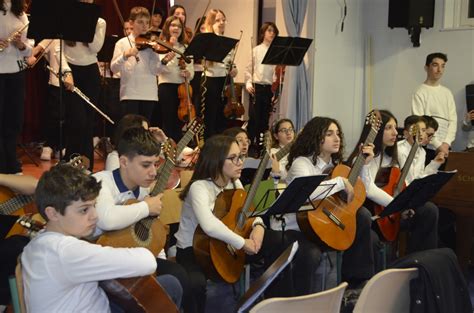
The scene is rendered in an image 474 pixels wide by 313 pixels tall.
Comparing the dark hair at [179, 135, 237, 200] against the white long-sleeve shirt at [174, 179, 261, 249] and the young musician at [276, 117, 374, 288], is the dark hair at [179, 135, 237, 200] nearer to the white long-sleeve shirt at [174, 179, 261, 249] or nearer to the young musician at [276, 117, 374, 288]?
the white long-sleeve shirt at [174, 179, 261, 249]

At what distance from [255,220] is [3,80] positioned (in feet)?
7.60

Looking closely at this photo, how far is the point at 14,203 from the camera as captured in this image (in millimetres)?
3287

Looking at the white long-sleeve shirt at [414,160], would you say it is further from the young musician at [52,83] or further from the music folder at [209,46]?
the young musician at [52,83]

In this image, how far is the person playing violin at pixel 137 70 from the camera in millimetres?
6082

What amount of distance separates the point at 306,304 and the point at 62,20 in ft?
11.1

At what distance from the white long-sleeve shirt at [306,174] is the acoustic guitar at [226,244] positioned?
375 millimetres

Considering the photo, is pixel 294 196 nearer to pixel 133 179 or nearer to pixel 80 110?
pixel 133 179

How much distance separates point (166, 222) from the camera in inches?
157

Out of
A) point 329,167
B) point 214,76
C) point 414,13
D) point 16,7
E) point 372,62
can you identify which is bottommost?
point 329,167

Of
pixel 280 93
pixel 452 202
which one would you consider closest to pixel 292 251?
pixel 452 202

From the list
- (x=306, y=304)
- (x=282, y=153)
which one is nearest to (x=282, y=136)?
(x=282, y=153)

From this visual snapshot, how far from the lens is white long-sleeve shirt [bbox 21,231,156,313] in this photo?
2383 mm

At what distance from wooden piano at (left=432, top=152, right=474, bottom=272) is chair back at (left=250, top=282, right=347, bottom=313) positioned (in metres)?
2.98

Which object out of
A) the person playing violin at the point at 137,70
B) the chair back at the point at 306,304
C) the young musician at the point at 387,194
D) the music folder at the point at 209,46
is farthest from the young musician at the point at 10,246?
the music folder at the point at 209,46
